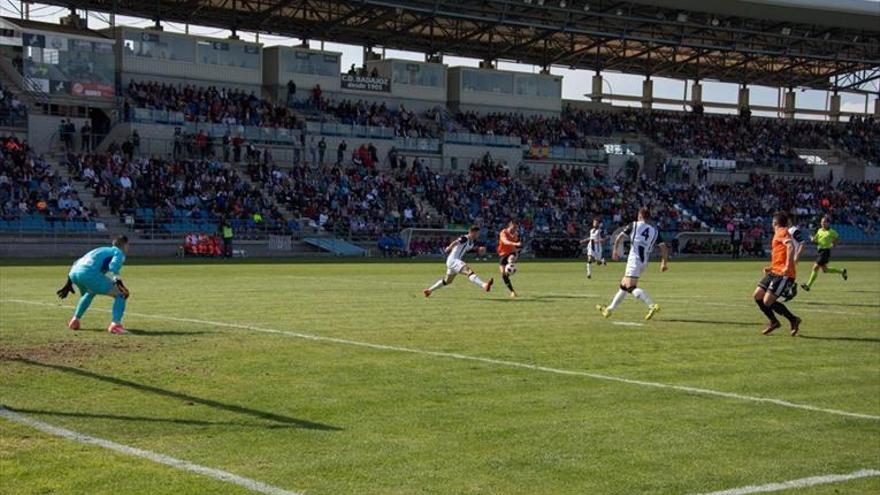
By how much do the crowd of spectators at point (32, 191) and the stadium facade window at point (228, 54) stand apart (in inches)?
637

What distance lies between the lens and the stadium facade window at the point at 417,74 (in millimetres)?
69188

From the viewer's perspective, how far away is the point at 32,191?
45.0m

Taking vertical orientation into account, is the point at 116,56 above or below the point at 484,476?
above

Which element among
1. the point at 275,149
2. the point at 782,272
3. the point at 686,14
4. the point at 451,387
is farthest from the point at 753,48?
the point at 451,387

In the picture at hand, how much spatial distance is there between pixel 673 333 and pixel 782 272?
6.77 ft

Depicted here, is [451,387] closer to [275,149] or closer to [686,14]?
[275,149]

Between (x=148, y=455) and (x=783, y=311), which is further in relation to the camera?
(x=783, y=311)

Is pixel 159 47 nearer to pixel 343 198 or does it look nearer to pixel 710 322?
pixel 343 198

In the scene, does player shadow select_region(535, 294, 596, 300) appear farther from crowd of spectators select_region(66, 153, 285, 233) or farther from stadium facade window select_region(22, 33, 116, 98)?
stadium facade window select_region(22, 33, 116, 98)

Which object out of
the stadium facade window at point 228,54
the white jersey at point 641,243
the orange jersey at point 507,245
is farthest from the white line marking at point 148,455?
the stadium facade window at point 228,54


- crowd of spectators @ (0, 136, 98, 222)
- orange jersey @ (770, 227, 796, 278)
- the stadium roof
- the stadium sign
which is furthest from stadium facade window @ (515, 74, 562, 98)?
orange jersey @ (770, 227, 796, 278)

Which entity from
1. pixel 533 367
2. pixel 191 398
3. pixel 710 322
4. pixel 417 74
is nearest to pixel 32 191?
pixel 417 74

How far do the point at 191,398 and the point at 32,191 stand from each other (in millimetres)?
37607

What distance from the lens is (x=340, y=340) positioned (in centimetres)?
1539
